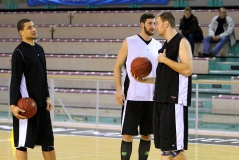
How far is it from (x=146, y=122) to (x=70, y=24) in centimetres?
1093

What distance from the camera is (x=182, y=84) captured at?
216 inches

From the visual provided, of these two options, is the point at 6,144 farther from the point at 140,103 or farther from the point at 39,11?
the point at 39,11

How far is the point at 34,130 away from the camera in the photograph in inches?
235

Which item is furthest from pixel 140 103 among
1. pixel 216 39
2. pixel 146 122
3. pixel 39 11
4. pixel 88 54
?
pixel 39 11

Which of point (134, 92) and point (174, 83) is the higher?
point (174, 83)

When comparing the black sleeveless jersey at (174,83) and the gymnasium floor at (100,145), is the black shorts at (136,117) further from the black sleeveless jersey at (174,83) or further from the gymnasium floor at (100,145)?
the gymnasium floor at (100,145)

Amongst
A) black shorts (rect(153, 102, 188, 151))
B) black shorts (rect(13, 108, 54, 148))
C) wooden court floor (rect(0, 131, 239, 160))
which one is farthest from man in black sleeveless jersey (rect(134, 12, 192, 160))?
wooden court floor (rect(0, 131, 239, 160))

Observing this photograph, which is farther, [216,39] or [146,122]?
[216,39]

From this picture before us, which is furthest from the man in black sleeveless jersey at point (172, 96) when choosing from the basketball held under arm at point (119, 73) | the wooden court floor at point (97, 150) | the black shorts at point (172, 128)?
the wooden court floor at point (97, 150)

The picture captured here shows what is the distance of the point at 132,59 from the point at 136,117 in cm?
65

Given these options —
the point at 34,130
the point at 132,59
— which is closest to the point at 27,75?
the point at 34,130

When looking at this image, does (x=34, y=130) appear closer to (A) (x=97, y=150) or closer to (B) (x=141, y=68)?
(B) (x=141, y=68)

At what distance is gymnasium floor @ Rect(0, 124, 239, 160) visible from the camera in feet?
27.1

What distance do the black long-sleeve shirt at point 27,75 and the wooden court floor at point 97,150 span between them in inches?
81.9
